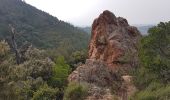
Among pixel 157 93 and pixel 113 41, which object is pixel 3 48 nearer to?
pixel 157 93

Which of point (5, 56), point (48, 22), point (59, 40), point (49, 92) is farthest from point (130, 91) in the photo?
point (48, 22)

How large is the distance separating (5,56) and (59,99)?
1890 centimetres

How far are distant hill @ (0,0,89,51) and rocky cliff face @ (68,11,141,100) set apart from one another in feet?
113

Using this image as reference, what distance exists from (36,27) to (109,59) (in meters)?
79.2

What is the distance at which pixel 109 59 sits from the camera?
181 feet

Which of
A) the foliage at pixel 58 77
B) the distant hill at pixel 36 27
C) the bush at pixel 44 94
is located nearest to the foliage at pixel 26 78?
the bush at pixel 44 94

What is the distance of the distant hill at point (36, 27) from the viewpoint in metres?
109

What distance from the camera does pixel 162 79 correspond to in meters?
36.3

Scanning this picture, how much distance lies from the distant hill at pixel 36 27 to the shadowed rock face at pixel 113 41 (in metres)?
34.1

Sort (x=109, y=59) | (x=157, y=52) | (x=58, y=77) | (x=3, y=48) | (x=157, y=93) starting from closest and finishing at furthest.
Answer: (x=3, y=48) < (x=157, y=93) < (x=157, y=52) < (x=58, y=77) < (x=109, y=59)

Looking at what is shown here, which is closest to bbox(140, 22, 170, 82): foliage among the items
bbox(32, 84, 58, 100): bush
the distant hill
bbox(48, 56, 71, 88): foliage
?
bbox(32, 84, 58, 100): bush

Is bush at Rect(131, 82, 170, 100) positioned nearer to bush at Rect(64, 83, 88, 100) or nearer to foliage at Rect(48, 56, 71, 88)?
bush at Rect(64, 83, 88, 100)

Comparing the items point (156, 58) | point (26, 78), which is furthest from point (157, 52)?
point (26, 78)

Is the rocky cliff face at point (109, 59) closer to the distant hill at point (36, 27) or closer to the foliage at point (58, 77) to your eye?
the foliage at point (58, 77)
